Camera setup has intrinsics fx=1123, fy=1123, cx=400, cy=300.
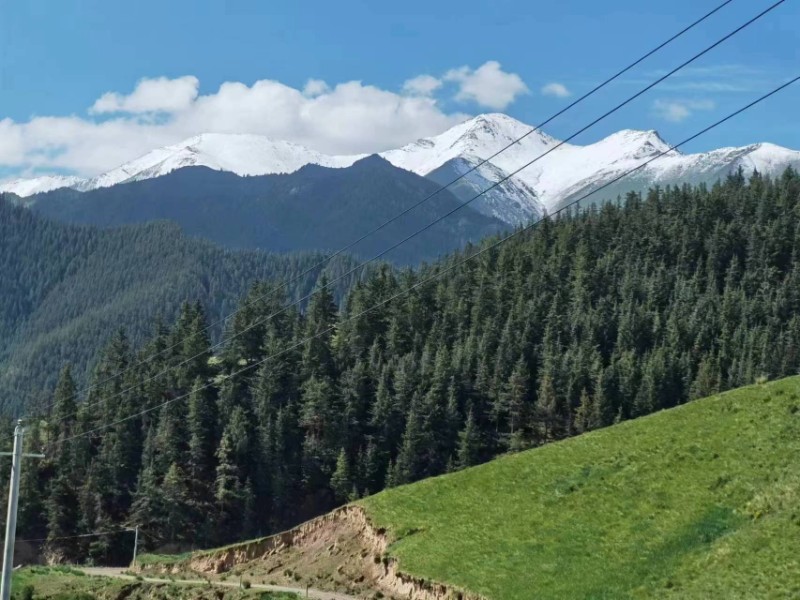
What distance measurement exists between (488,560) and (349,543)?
1334 cm

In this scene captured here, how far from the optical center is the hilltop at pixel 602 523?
138ft

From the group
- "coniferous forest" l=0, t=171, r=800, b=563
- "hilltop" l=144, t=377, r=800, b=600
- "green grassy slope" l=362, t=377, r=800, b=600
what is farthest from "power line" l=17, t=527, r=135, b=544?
"green grassy slope" l=362, t=377, r=800, b=600

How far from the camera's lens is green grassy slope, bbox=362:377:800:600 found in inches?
1629

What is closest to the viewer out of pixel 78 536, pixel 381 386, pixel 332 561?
pixel 332 561

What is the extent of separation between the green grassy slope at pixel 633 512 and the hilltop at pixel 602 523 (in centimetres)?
9

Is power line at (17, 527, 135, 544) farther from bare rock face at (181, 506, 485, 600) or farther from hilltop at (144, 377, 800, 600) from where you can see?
hilltop at (144, 377, 800, 600)

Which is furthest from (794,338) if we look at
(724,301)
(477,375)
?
(477,375)

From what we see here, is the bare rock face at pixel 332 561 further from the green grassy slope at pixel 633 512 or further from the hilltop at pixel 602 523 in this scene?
the green grassy slope at pixel 633 512

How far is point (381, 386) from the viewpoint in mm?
130375

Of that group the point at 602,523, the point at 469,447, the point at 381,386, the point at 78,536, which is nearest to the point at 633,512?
the point at 602,523

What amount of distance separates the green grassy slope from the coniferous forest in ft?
179

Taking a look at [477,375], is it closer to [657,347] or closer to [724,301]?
[657,347]

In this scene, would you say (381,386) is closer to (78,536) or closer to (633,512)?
(78,536)

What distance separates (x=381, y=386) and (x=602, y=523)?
267 feet
